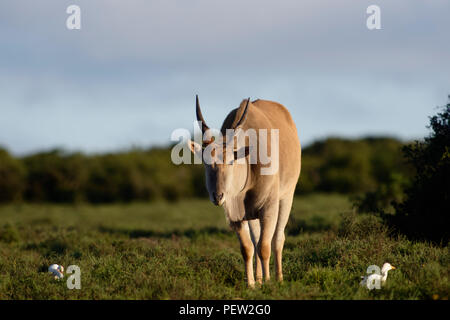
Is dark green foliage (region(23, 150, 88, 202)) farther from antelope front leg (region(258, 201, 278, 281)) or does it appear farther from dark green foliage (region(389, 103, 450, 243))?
antelope front leg (region(258, 201, 278, 281))

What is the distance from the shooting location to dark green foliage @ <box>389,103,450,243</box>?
8.41 meters

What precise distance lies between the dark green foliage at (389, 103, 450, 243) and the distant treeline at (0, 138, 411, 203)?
20851 mm

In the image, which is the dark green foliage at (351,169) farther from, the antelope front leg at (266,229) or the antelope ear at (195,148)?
the antelope ear at (195,148)

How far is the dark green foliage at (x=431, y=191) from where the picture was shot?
841cm

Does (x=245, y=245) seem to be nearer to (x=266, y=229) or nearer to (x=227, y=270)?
(x=266, y=229)

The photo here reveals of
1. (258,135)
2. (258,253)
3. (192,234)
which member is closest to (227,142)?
(258,135)

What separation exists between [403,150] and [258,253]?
4288 millimetres

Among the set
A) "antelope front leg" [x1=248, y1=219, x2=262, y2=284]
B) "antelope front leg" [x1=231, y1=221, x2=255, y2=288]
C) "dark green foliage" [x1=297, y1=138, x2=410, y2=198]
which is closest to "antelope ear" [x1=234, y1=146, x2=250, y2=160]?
"antelope front leg" [x1=231, y1=221, x2=255, y2=288]

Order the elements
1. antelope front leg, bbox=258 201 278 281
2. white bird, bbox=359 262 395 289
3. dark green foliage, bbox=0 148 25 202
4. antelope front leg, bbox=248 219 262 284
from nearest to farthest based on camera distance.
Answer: white bird, bbox=359 262 395 289 → antelope front leg, bbox=258 201 278 281 → antelope front leg, bbox=248 219 262 284 → dark green foliage, bbox=0 148 25 202

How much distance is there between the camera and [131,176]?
105 feet

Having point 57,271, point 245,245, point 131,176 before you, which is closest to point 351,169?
point 131,176

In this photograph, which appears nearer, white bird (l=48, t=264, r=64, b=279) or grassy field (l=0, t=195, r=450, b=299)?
grassy field (l=0, t=195, r=450, b=299)

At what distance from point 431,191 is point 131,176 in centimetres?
2511

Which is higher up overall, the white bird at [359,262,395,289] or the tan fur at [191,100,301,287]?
the tan fur at [191,100,301,287]
